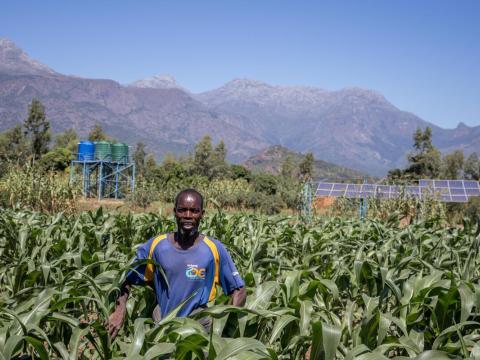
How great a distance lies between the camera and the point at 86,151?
37281mm

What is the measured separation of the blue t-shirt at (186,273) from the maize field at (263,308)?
0.17 m

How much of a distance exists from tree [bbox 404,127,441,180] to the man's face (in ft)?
179

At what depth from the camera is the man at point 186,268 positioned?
3221 mm

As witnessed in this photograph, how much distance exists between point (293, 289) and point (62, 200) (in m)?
15.0

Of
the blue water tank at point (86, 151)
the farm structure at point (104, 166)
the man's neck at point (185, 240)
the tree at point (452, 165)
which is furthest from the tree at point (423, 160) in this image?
the man's neck at point (185, 240)

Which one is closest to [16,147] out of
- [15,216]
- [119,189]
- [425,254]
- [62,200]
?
[119,189]

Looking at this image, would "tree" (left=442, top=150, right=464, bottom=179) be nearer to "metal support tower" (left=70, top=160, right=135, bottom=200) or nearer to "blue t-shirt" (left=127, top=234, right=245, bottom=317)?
"metal support tower" (left=70, top=160, right=135, bottom=200)

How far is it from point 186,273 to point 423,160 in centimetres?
5709

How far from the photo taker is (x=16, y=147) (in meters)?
61.7

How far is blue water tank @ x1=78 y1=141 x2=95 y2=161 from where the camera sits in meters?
37.1

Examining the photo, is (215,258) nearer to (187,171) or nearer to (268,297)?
(268,297)

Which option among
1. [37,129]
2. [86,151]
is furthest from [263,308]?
[37,129]

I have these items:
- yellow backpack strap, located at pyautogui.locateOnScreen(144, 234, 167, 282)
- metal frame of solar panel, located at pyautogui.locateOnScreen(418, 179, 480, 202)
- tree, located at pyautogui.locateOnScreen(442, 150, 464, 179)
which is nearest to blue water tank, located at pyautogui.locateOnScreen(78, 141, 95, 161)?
metal frame of solar panel, located at pyautogui.locateOnScreen(418, 179, 480, 202)

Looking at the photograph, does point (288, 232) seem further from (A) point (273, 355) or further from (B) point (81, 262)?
(A) point (273, 355)
